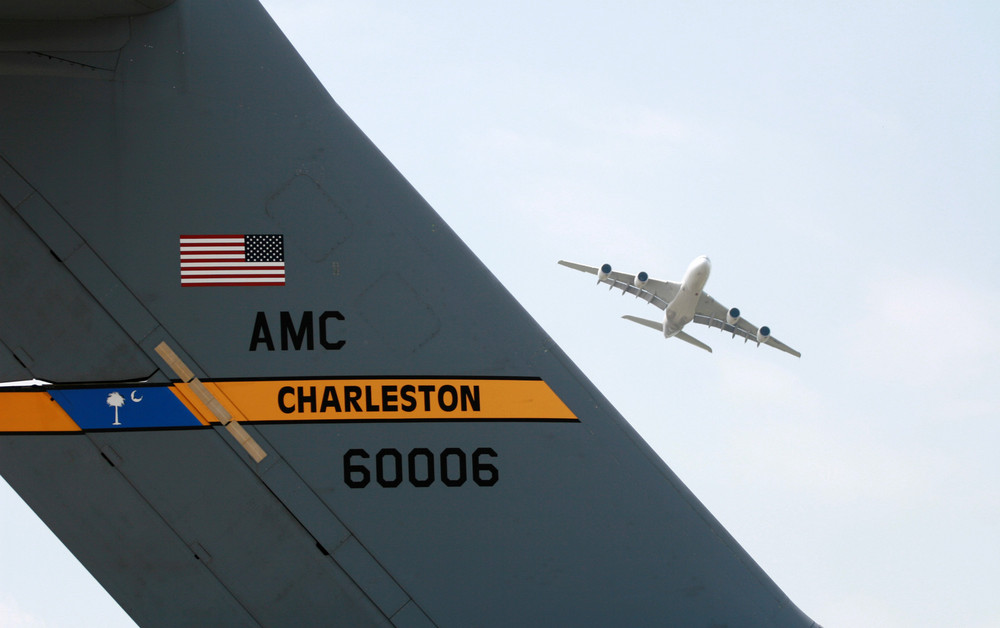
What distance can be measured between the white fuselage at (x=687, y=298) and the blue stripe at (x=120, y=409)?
1173 inches

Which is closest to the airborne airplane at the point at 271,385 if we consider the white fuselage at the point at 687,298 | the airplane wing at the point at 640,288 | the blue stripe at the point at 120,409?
the blue stripe at the point at 120,409

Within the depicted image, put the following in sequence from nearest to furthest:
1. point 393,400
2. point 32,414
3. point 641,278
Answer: point 32,414
point 393,400
point 641,278

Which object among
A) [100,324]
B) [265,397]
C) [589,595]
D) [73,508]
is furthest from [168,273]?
[589,595]

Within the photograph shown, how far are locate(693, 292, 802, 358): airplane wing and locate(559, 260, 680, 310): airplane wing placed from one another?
1.12 m

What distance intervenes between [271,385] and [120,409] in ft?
1.39

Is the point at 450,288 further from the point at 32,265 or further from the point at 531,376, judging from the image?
the point at 32,265

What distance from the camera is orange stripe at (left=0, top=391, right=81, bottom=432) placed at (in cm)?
278

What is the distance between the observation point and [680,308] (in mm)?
34312

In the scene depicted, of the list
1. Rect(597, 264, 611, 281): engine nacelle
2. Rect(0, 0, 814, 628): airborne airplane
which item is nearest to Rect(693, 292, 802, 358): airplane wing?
Rect(597, 264, 611, 281): engine nacelle

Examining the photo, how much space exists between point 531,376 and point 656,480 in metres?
0.48

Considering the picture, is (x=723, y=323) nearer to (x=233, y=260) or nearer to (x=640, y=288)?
(x=640, y=288)

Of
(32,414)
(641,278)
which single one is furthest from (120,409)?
(641,278)

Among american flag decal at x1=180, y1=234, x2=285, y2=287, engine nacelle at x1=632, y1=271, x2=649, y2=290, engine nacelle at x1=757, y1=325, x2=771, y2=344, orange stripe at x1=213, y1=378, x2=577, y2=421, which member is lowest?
orange stripe at x1=213, y1=378, x2=577, y2=421

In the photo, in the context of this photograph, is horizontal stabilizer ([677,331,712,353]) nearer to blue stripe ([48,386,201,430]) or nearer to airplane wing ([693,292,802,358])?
airplane wing ([693,292,802,358])
